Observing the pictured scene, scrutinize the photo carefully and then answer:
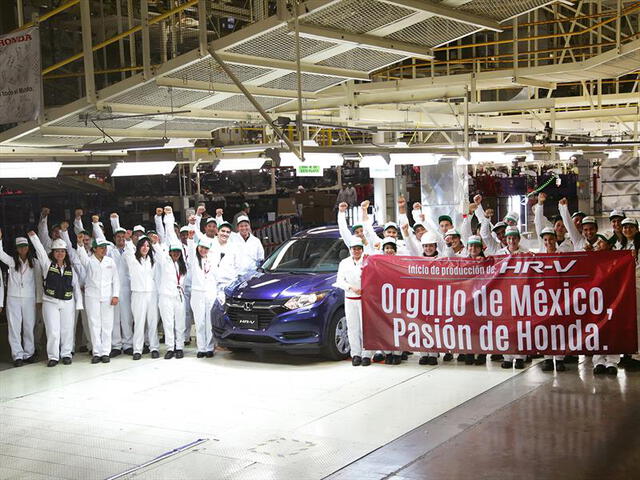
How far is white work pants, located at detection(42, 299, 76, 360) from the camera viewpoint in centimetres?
1131

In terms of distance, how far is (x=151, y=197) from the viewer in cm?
2141

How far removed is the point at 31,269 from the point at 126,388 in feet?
8.50

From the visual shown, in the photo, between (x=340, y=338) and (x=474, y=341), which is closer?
(x=474, y=341)

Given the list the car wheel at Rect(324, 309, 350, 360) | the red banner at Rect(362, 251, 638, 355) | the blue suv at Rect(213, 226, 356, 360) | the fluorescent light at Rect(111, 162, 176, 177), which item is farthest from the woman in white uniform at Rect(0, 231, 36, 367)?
the red banner at Rect(362, 251, 638, 355)

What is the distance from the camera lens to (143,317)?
11719mm

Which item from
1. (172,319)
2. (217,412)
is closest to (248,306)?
(172,319)

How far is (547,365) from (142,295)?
550 centimetres

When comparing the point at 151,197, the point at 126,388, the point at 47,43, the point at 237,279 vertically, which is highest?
the point at 47,43

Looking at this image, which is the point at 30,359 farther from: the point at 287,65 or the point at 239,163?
the point at 287,65

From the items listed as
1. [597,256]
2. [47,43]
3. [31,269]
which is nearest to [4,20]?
[47,43]

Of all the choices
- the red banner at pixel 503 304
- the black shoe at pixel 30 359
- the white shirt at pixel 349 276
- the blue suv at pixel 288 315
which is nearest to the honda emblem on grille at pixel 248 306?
the blue suv at pixel 288 315

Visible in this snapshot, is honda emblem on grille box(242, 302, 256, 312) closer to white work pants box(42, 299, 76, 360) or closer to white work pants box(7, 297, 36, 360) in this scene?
white work pants box(42, 299, 76, 360)

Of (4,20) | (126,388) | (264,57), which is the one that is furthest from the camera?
(4,20)

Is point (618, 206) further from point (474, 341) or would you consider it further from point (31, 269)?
point (31, 269)
